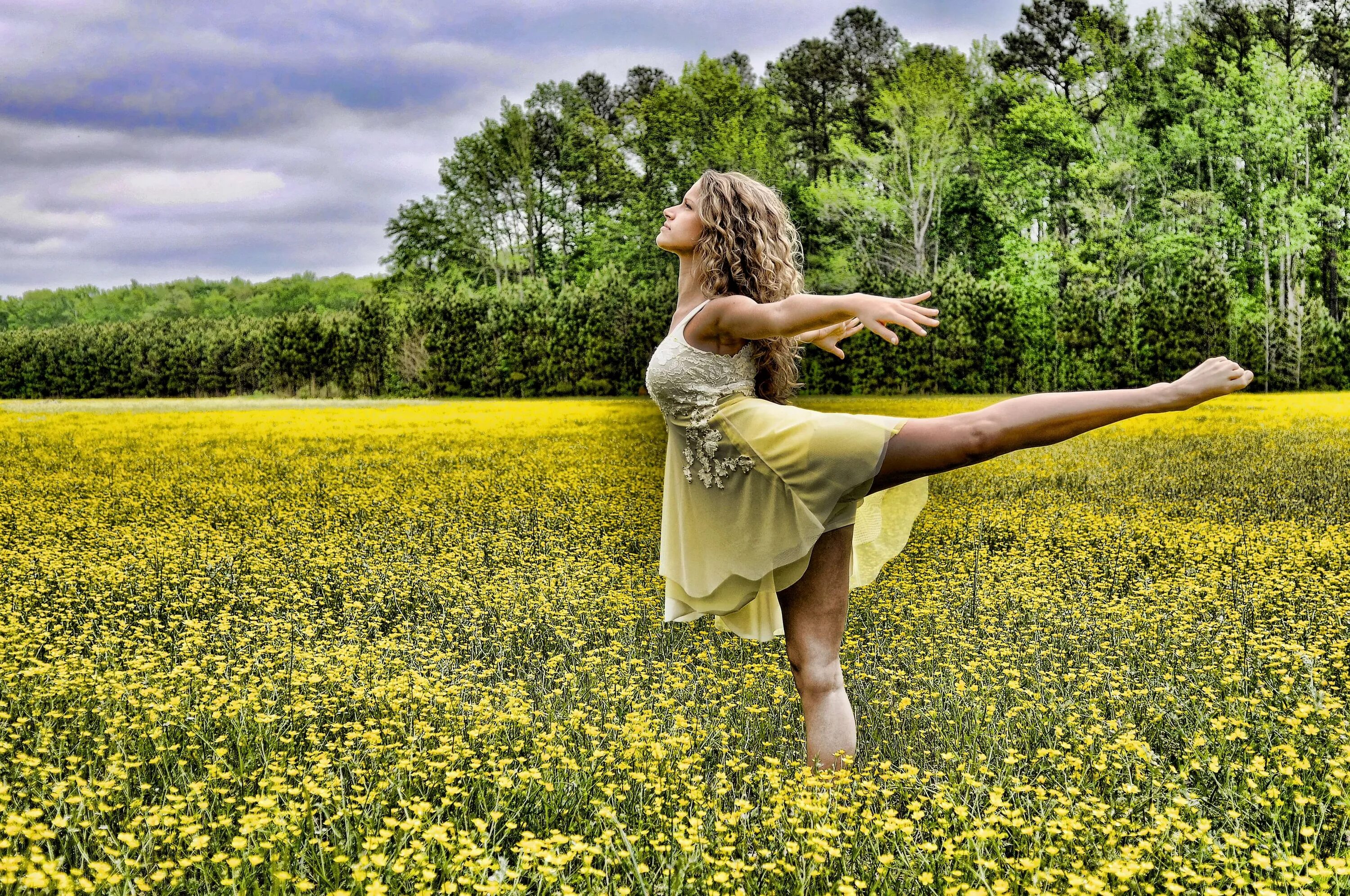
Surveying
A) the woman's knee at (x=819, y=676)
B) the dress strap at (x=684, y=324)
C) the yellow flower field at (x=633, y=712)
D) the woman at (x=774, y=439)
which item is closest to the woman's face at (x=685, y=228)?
the woman at (x=774, y=439)

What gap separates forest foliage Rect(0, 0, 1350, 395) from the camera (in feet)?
106

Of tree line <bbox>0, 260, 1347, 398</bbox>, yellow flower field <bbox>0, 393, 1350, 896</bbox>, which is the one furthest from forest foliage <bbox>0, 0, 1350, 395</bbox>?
yellow flower field <bbox>0, 393, 1350, 896</bbox>

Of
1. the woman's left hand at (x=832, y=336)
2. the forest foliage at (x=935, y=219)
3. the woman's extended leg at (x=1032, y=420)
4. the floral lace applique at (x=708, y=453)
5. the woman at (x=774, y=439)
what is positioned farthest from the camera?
the forest foliage at (x=935, y=219)

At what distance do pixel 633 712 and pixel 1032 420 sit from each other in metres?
1.98

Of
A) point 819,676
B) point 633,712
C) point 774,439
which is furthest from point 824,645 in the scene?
point 633,712

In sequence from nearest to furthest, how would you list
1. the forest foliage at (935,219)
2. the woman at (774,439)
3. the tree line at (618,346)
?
the woman at (774,439) → the tree line at (618,346) → the forest foliage at (935,219)

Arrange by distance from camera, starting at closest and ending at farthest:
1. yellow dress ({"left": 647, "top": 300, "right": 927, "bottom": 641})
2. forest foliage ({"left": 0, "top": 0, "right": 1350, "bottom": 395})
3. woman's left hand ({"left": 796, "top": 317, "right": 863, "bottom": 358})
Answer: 1. yellow dress ({"left": 647, "top": 300, "right": 927, "bottom": 641})
2. woman's left hand ({"left": 796, "top": 317, "right": 863, "bottom": 358})
3. forest foliage ({"left": 0, "top": 0, "right": 1350, "bottom": 395})

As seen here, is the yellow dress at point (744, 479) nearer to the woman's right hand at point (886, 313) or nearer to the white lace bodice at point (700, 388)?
the white lace bodice at point (700, 388)

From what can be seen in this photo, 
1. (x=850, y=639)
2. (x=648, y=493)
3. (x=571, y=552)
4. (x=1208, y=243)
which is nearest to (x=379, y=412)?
(x=648, y=493)

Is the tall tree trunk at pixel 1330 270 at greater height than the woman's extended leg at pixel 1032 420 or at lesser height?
greater

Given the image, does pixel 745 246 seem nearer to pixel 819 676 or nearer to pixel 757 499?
pixel 757 499

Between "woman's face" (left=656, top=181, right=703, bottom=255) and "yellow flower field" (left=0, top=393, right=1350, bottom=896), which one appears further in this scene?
"woman's face" (left=656, top=181, right=703, bottom=255)

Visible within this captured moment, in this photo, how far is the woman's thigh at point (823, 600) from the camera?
3.65m

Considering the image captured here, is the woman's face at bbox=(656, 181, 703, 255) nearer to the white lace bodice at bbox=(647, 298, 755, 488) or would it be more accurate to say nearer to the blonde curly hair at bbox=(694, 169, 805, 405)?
the blonde curly hair at bbox=(694, 169, 805, 405)
